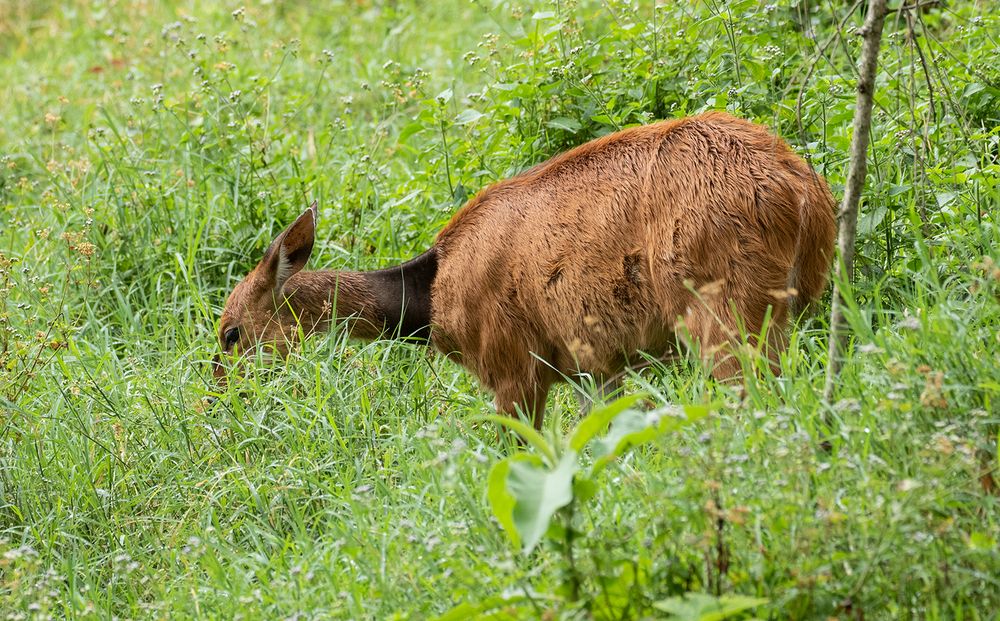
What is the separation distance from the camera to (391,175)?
23.2 ft

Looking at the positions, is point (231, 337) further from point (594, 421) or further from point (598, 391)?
point (594, 421)

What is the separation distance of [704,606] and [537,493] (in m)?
0.45

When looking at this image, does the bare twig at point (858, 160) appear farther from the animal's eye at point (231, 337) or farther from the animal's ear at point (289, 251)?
the animal's eye at point (231, 337)

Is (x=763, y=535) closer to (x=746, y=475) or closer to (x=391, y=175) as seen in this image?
(x=746, y=475)

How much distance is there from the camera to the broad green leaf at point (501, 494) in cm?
294

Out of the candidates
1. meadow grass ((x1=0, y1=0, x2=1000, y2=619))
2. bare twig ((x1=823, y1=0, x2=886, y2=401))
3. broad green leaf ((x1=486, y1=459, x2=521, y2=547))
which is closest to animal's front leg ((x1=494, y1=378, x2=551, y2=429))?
meadow grass ((x1=0, y1=0, x2=1000, y2=619))

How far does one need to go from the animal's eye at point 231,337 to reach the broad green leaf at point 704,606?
3285mm

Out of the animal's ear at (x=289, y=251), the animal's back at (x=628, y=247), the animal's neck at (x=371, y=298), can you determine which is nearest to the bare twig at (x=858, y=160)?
the animal's back at (x=628, y=247)

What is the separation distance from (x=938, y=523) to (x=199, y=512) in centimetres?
268

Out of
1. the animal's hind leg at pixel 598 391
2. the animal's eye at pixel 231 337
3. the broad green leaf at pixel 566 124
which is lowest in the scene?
the animal's hind leg at pixel 598 391

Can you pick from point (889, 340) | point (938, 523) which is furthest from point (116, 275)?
point (938, 523)

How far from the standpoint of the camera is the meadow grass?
3.09 meters

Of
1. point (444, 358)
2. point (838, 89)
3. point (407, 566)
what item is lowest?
point (444, 358)

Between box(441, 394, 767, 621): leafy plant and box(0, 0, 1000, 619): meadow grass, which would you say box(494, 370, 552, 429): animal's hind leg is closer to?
box(0, 0, 1000, 619): meadow grass
